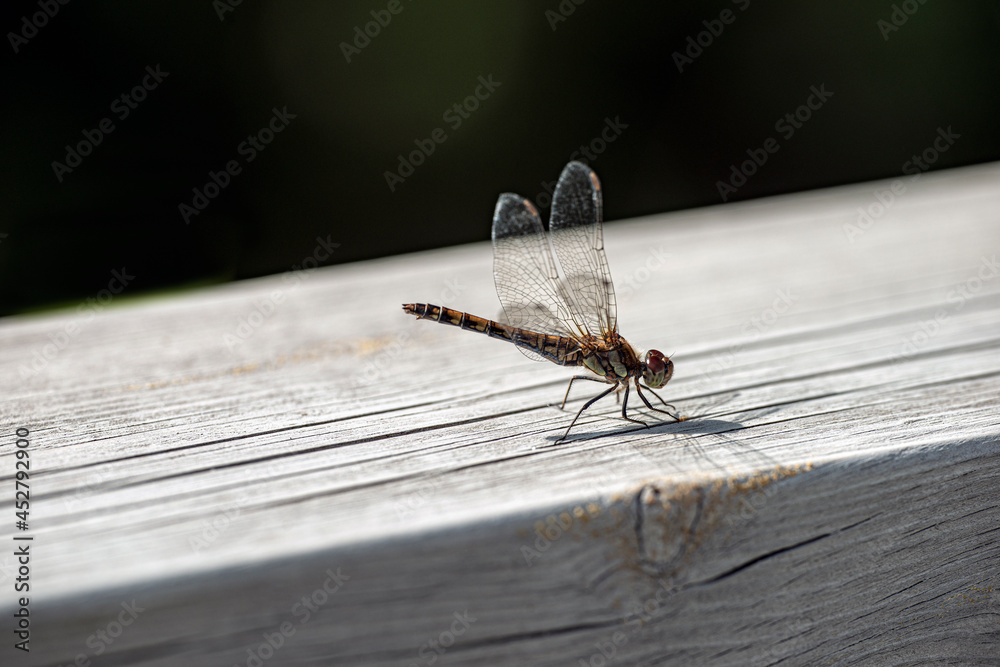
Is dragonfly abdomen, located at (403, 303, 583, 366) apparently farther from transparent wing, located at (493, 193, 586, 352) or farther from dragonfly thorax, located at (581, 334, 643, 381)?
transparent wing, located at (493, 193, 586, 352)

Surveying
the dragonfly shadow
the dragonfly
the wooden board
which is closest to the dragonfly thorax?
the dragonfly

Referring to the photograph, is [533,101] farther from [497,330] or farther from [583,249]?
[497,330]

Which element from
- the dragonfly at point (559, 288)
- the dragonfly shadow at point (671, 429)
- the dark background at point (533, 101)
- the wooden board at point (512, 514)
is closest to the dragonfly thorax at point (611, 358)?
the dragonfly at point (559, 288)

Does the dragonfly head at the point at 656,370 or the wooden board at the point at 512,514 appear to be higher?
the dragonfly head at the point at 656,370

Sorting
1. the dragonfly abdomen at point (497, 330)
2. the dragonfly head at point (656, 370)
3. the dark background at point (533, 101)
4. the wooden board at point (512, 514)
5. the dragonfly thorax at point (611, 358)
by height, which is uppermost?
the dark background at point (533, 101)

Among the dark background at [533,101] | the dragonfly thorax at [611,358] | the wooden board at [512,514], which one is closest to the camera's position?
the wooden board at [512,514]

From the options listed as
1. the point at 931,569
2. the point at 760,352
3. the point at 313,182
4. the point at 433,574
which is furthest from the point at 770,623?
the point at 313,182

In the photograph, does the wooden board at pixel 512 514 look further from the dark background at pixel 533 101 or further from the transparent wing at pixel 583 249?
the dark background at pixel 533 101

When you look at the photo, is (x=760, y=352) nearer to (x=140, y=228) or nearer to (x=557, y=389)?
(x=557, y=389)
